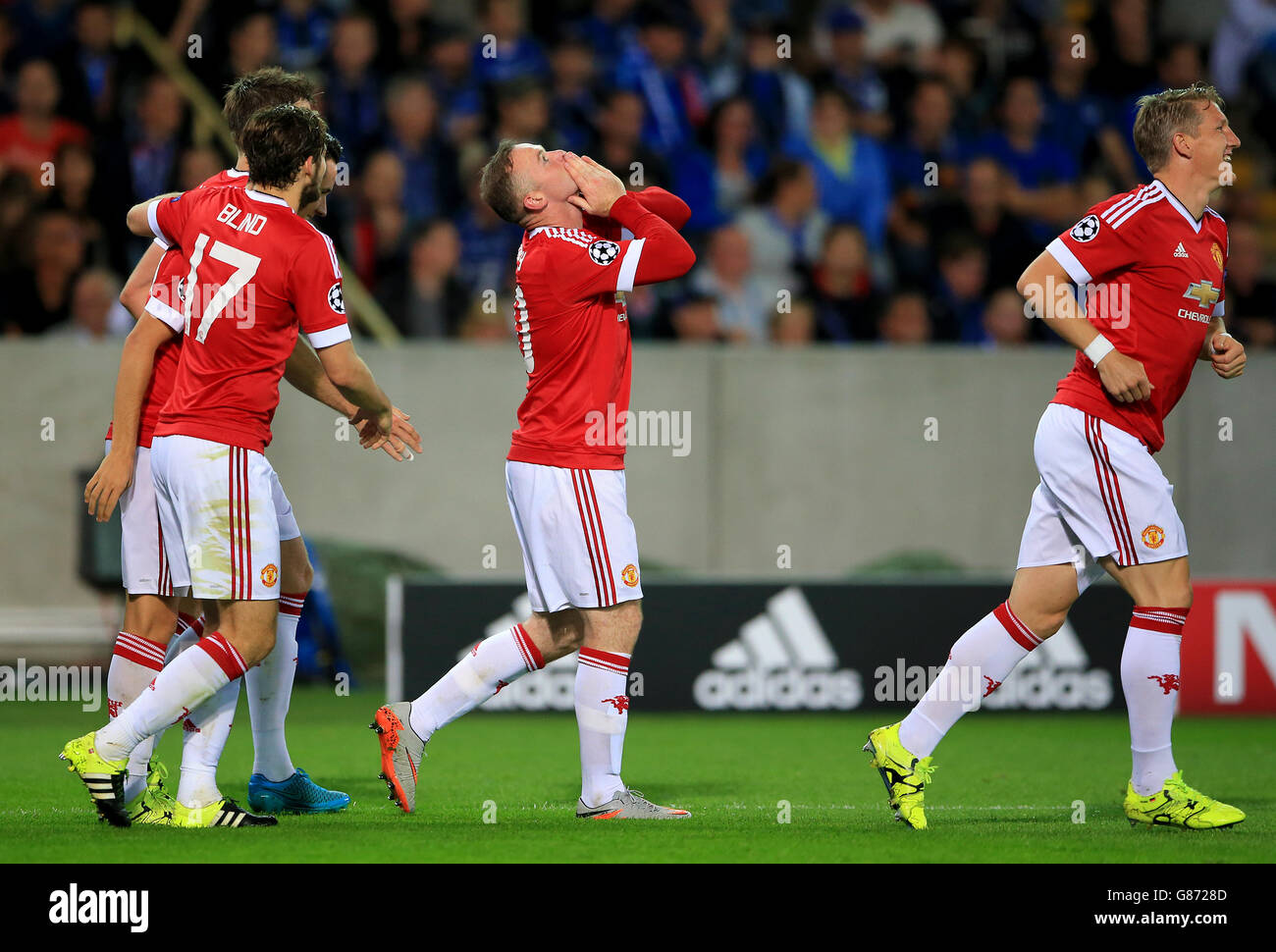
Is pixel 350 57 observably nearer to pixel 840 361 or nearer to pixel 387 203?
pixel 387 203

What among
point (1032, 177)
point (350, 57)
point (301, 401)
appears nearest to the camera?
point (301, 401)

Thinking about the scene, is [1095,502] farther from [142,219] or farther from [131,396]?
[142,219]

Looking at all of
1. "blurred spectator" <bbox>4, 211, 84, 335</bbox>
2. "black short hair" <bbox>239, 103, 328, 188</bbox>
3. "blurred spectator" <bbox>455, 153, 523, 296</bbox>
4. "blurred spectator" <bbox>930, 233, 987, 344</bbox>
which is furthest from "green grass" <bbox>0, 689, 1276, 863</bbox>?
"blurred spectator" <bbox>930, 233, 987, 344</bbox>

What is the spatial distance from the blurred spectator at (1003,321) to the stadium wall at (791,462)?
63 centimetres

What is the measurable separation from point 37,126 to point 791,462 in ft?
19.1

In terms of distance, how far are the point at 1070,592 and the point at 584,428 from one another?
178 cm

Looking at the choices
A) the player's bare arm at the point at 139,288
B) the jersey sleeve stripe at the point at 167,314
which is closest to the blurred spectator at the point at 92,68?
the player's bare arm at the point at 139,288

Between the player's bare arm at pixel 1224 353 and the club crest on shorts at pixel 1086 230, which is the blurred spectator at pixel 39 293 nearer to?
the club crest on shorts at pixel 1086 230

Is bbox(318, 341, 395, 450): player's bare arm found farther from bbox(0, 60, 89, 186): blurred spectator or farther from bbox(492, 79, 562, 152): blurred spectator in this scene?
bbox(0, 60, 89, 186): blurred spectator

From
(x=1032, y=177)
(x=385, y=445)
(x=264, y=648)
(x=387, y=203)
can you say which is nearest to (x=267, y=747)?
(x=264, y=648)

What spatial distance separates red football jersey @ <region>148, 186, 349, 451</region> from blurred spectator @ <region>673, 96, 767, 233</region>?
719cm

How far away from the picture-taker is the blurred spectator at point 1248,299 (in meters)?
12.0

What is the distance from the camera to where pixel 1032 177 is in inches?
517
